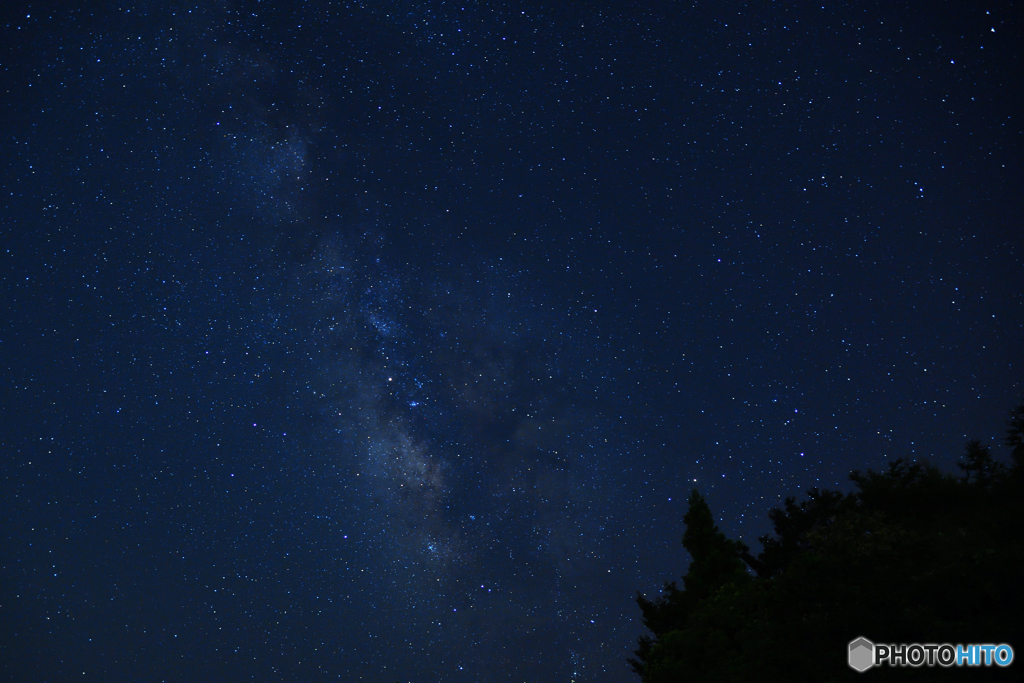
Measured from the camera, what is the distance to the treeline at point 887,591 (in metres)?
8.90

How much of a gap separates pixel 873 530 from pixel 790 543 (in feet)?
29.0

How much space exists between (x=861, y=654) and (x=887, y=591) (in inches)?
45.9

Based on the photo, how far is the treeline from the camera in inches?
350

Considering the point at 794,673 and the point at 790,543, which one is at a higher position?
the point at 790,543

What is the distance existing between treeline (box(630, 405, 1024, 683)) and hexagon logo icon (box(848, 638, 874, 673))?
0.36 ft

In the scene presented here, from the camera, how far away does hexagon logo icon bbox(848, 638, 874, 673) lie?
31.9 ft

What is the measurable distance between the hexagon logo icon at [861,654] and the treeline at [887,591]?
0.11 m

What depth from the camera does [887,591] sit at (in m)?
10.1

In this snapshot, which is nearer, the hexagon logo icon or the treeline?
the treeline

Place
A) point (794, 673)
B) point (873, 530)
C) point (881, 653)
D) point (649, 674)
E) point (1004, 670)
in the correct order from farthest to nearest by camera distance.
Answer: point (649, 674), point (873, 530), point (794, 673), point (881, 653), point (1004, 670)

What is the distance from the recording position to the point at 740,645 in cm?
1269

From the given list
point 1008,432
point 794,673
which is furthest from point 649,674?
point 1008,432

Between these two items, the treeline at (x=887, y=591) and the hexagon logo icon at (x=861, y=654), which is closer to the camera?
the treeline at (x=887, y=591)

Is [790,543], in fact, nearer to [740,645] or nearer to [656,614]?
[656,614]
